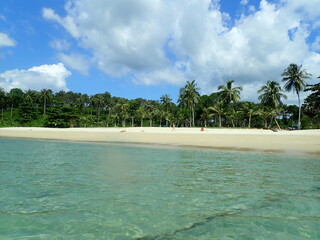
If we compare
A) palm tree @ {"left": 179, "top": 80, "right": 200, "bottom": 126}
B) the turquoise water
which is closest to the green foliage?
palm tree @ {"left": 179, "top": 80, "right": 200, "bottom": 126}

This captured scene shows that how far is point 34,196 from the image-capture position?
667 centimetres

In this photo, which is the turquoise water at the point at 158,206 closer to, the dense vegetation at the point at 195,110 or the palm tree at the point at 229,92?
the dense vegetation at the point at 195,110

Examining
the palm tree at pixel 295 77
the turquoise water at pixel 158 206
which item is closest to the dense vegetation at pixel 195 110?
the palm tree at pixel 295 77

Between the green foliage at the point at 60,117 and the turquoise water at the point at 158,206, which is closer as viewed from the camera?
the turquoise water at the point at 158,206

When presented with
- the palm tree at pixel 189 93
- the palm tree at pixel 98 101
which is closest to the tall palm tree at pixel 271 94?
the palm tree at pixel 189 93

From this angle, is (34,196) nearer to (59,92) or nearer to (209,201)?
(209,201)

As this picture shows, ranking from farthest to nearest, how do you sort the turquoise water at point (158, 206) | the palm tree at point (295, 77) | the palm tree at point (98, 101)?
the palm tree at point (98, 101), the palm tree at point (295, 77), the turquoise water at point (158, 206)

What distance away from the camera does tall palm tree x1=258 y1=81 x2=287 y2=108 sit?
58.8 metres

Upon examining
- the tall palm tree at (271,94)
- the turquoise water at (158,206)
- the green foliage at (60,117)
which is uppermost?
the tall palm tree at (271,94)

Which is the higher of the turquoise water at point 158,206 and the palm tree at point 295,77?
the palm tree at point 295,77

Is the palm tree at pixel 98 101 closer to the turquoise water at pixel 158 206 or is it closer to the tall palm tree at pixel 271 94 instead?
the tall palm tree at pixel 271 94

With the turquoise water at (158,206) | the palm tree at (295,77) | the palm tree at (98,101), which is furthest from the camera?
the palm tree at (98,101)

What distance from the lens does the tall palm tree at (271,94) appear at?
193ft

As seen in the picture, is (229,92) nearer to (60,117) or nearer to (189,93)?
(189,93)
